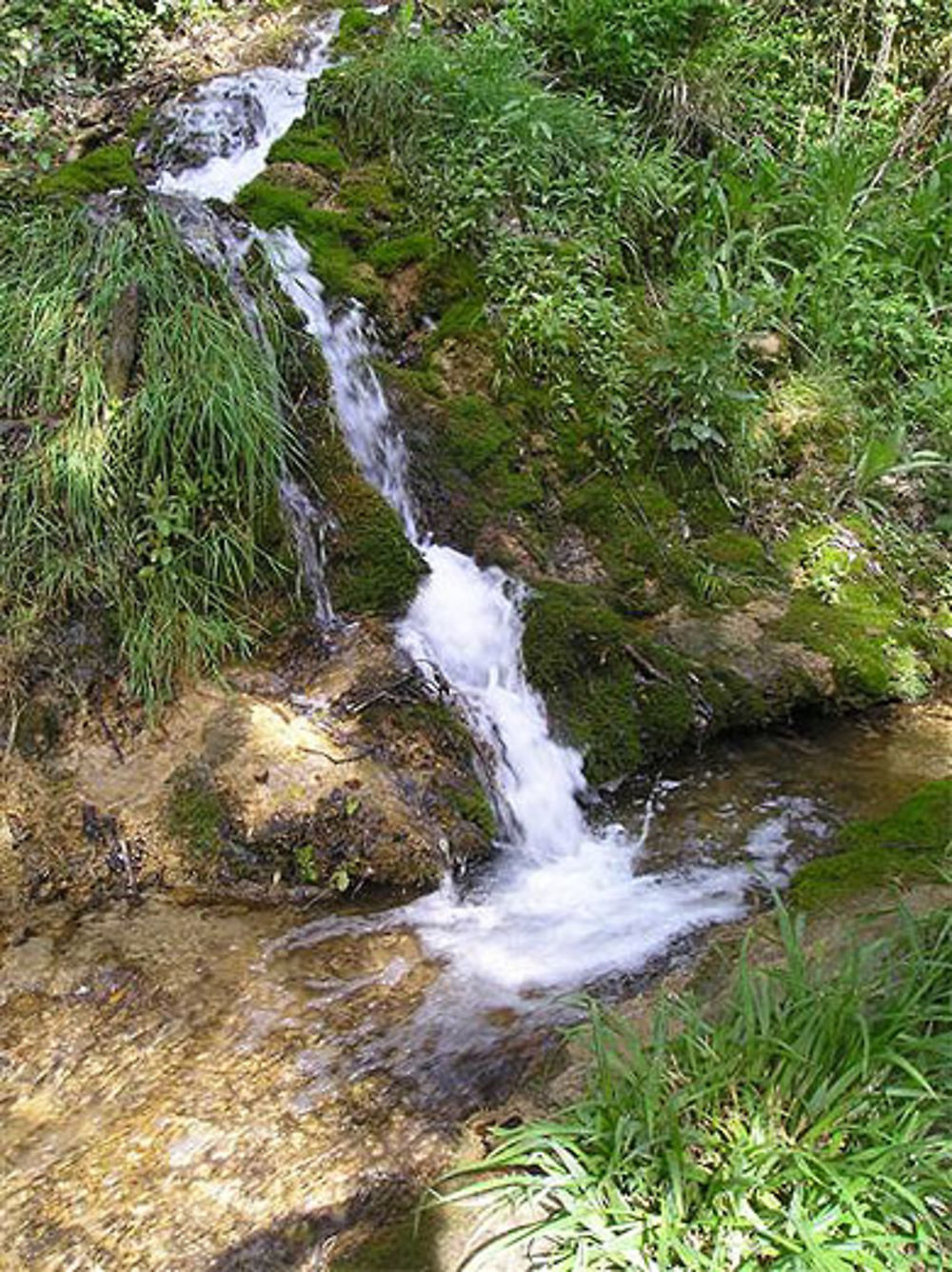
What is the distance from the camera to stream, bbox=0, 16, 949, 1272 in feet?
6.84

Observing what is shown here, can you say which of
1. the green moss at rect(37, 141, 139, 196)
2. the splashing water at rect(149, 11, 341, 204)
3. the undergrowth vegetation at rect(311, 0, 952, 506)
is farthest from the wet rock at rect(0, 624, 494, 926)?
the splashing water at rect(149, 11, 341, 204)

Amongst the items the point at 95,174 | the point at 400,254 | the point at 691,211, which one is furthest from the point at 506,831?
the point at 691,211

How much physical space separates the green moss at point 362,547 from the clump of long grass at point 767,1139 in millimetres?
2212

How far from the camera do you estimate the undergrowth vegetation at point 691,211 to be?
497 centimetres

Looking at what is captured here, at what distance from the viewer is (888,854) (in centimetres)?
284

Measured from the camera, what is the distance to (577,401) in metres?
4.87

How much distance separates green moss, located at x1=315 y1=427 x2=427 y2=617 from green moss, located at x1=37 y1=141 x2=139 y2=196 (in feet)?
6.61

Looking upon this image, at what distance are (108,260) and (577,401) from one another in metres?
2.18

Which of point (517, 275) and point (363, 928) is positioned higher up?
point (517, 275)

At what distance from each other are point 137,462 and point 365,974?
2015 millimetres

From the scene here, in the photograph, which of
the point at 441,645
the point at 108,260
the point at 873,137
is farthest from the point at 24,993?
the point at 873,137

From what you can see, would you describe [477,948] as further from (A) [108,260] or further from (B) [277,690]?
(A) [108,260]

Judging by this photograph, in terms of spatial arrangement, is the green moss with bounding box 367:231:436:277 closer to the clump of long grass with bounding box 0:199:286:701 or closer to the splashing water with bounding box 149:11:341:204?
the splashing water with bounding box 149:11:341:204

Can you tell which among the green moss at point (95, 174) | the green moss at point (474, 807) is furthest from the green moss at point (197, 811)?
the green moss at point (95, 174)
